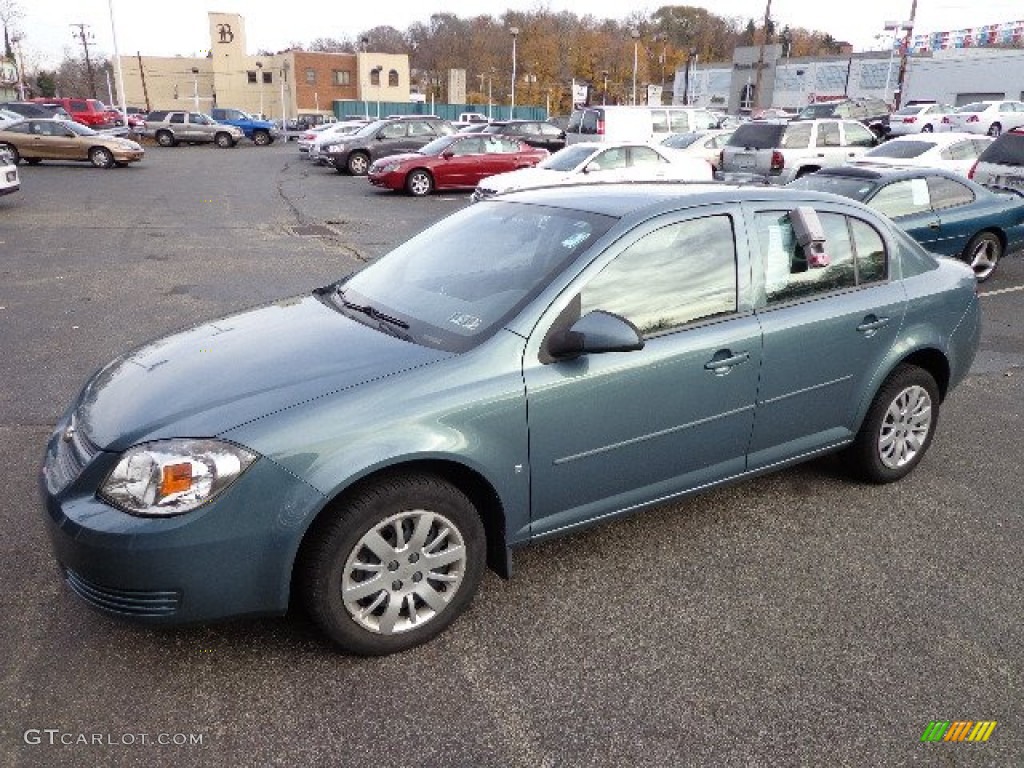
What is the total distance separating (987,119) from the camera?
3198 centimetres

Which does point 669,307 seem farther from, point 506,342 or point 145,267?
point 145,267

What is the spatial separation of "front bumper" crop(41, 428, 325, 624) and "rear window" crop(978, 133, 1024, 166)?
12.7 meters

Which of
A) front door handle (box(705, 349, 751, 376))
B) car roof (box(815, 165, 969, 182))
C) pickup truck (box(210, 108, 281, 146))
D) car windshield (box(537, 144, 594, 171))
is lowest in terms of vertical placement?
pickup truck (box(210, 108, 281, 146))

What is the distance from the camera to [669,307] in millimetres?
3320

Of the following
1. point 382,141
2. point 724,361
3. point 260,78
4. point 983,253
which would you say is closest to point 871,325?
point 724,361

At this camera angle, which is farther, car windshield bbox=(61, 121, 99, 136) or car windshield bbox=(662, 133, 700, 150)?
car windshield bbox=(61, 121, 99, 136)

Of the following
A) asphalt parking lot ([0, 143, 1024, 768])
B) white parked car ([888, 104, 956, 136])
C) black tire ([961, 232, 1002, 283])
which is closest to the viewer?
asphalt parking lot ([0, 143, 1024, 768])

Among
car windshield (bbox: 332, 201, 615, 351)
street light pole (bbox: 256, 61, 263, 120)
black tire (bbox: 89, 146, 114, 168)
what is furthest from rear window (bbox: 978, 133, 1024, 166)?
street light pole (bbox: 256, 61, 263, 120)

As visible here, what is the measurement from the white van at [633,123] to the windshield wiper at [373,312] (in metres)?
18.3

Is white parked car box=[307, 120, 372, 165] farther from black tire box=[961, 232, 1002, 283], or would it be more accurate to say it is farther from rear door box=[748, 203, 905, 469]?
rear door box=[748, 203, 905, 469]

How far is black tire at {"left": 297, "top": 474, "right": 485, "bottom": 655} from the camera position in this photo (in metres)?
2.67

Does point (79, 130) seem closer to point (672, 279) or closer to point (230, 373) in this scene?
point (230, 373)

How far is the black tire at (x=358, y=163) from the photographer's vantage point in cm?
2386

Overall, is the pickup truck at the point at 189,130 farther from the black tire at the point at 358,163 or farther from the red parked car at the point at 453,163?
the red parked car at the point at 453,163
